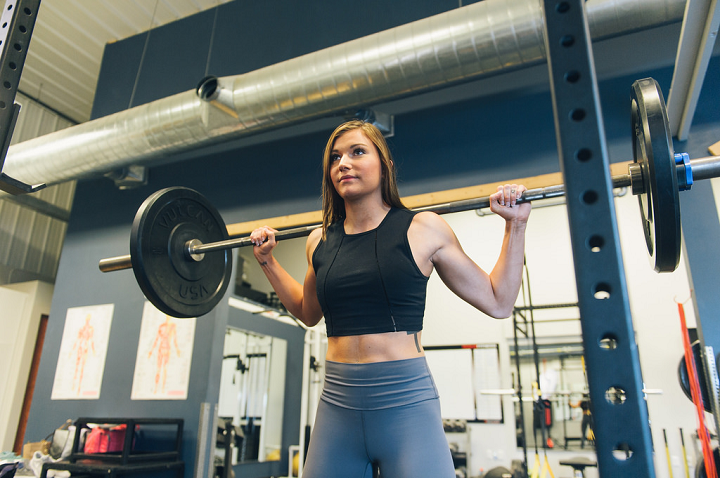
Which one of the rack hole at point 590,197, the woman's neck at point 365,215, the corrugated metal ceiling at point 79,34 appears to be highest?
the corrugated metal ceiling at point 79,34

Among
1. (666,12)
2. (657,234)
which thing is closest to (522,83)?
(666,12)

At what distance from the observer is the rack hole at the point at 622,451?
47 centimetres

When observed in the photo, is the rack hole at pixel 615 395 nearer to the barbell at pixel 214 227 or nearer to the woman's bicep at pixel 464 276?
the barbell at pixel 214 227

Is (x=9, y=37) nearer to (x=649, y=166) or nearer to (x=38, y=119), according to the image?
(x=649, y=166)

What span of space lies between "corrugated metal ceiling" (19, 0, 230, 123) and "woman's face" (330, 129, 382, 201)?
4014mm

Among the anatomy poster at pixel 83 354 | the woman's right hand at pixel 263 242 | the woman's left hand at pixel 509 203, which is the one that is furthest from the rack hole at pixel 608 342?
the anatomy poster at pixel 83 354

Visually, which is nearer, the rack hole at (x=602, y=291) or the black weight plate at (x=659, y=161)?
the rack hole at (x=602, y=291)

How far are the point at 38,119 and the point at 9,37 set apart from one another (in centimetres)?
606

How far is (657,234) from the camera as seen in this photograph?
0.84 meters

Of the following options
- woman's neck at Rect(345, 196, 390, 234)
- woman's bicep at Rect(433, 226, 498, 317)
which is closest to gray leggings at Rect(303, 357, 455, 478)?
woman's bicep at Rect(433, 226, 498, 317)

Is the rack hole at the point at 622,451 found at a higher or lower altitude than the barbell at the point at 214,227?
lower

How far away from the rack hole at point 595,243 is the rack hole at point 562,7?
28 cm

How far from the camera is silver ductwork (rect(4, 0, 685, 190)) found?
259 centimetres

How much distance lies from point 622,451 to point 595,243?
0.68ft
